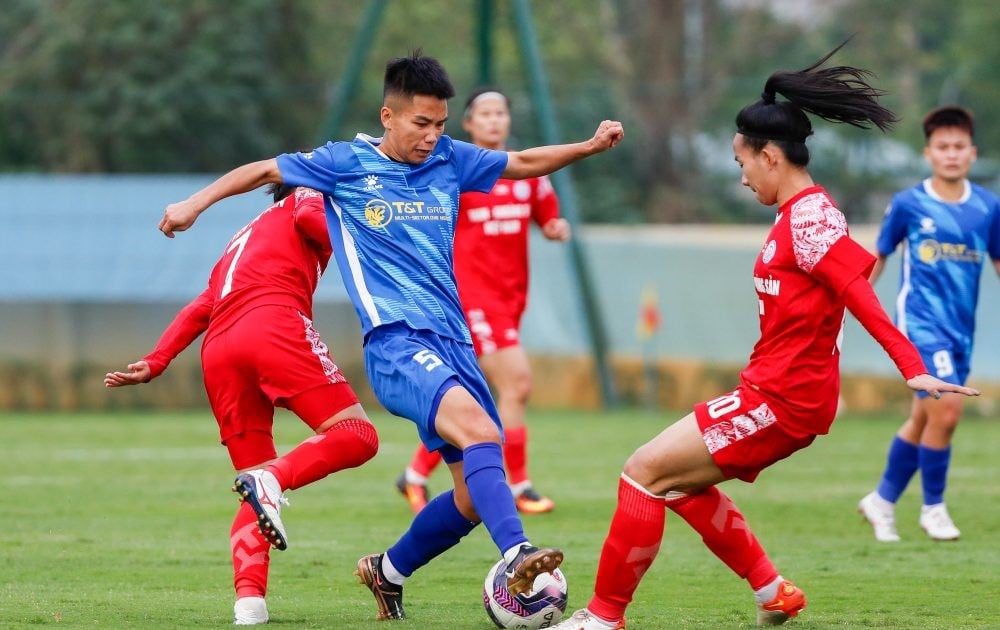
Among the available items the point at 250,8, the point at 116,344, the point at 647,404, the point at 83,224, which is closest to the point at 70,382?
the point at 116,344

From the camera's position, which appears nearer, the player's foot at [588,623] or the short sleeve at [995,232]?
the player's foot at [588,623]

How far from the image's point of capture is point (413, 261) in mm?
5871

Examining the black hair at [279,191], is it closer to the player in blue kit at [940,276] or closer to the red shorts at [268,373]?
the red shorts at [268,373]

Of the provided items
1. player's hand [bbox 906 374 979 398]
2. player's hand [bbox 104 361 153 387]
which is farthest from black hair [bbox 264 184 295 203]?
player's hand [bbox 906 374 979 398]

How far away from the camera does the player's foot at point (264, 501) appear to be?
215 inches

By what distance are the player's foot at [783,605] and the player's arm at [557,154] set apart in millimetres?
1727

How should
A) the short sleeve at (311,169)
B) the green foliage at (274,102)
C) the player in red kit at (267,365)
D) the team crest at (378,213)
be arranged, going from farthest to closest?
the green foliage at (274,102)
the player in red kit at (267,365)
the team crest at (378,213)
the short sleeve at (311,169)

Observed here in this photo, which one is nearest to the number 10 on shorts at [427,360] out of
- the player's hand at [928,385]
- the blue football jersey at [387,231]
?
the blue football jersey at [387,231]

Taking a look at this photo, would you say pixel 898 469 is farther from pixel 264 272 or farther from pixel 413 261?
pixel 264 272

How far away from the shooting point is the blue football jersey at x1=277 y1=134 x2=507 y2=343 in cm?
582

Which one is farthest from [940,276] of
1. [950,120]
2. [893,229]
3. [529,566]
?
[529,566]

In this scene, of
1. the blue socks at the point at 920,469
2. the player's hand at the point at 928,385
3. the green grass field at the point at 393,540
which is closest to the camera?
the player's hand at the point at 928,385

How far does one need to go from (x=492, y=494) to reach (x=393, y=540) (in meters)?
3.02

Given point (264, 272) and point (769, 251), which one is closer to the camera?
point (769, 251)
